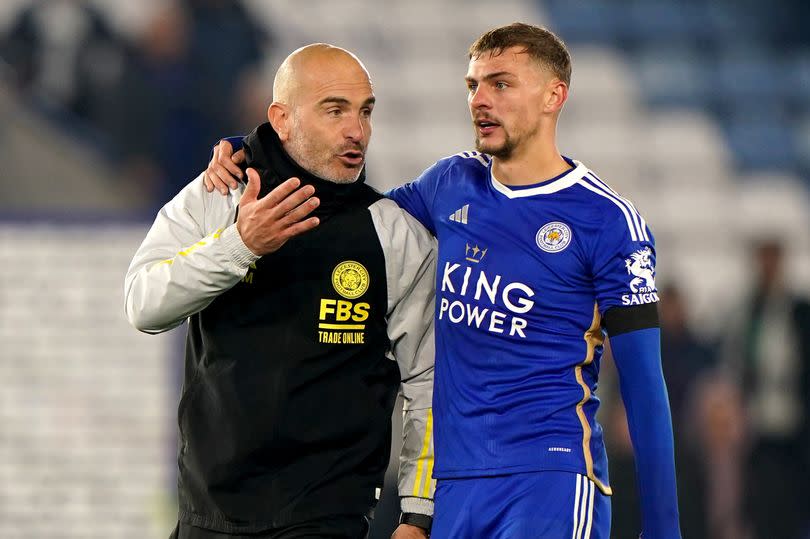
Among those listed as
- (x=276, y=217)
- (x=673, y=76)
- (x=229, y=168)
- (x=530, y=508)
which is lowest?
(x=530, y=508)

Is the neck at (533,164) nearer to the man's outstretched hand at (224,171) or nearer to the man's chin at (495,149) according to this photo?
the man's chin at (495,149)

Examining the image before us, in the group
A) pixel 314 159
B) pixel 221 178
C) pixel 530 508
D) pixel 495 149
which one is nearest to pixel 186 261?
pixel 221 178

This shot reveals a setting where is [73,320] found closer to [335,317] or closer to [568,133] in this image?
[568,133]

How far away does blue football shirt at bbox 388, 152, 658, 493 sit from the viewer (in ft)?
10.4

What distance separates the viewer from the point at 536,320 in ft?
10.6

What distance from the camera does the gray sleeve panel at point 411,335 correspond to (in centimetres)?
347

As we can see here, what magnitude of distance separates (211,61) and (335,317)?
5695 mm

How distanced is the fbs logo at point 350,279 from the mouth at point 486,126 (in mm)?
485

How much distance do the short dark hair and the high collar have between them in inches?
19.6

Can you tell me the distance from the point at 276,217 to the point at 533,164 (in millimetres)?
760

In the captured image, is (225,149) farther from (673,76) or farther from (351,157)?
(673,76)

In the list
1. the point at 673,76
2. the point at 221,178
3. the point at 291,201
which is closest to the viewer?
the point at 291,201

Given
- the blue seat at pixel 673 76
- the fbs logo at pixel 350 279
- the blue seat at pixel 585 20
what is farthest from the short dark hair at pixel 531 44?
the blue seat at pixel 673 76

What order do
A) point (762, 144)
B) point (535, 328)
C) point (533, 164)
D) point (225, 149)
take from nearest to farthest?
point (535, 328) < point (533, 164) < point (225, 149) < point (762, 144)
